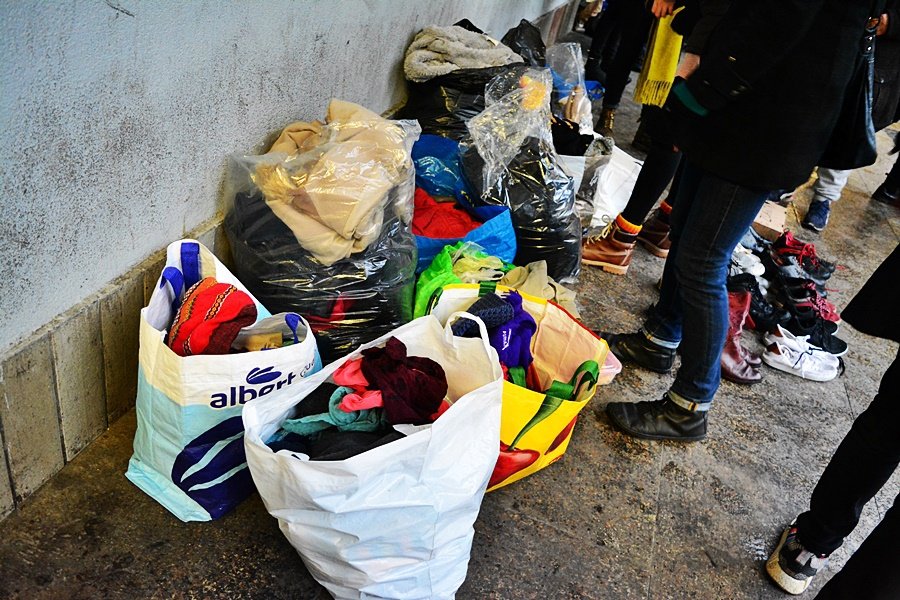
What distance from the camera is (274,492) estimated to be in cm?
146

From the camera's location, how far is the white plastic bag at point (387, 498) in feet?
4.55

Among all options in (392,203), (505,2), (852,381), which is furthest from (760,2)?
(505,2)

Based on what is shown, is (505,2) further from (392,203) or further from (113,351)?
(113,351)

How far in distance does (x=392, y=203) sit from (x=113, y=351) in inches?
34.5

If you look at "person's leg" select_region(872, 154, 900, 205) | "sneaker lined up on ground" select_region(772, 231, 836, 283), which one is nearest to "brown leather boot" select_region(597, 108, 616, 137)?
"sneaker lined up on ground" select_region(772, 231, 836, 283)

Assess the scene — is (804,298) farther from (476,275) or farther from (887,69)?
(476,275)

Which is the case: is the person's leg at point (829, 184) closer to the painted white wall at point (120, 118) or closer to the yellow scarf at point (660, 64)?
the yellow scarf at point (660, 64)

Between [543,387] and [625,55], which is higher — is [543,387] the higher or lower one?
the lower one

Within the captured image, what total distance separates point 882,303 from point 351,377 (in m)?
1.22

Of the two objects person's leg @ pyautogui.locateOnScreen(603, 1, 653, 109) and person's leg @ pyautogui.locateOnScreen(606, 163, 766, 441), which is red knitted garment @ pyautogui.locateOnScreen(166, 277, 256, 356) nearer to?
person's leg @ pyautogui.locateOnScreen(606, 163, 766, 441)

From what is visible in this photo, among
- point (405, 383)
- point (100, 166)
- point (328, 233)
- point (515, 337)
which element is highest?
point (100, 166)

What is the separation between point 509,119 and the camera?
2.79 meters

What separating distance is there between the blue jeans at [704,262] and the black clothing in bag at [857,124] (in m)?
0.20

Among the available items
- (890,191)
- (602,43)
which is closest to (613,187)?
(602,43)
